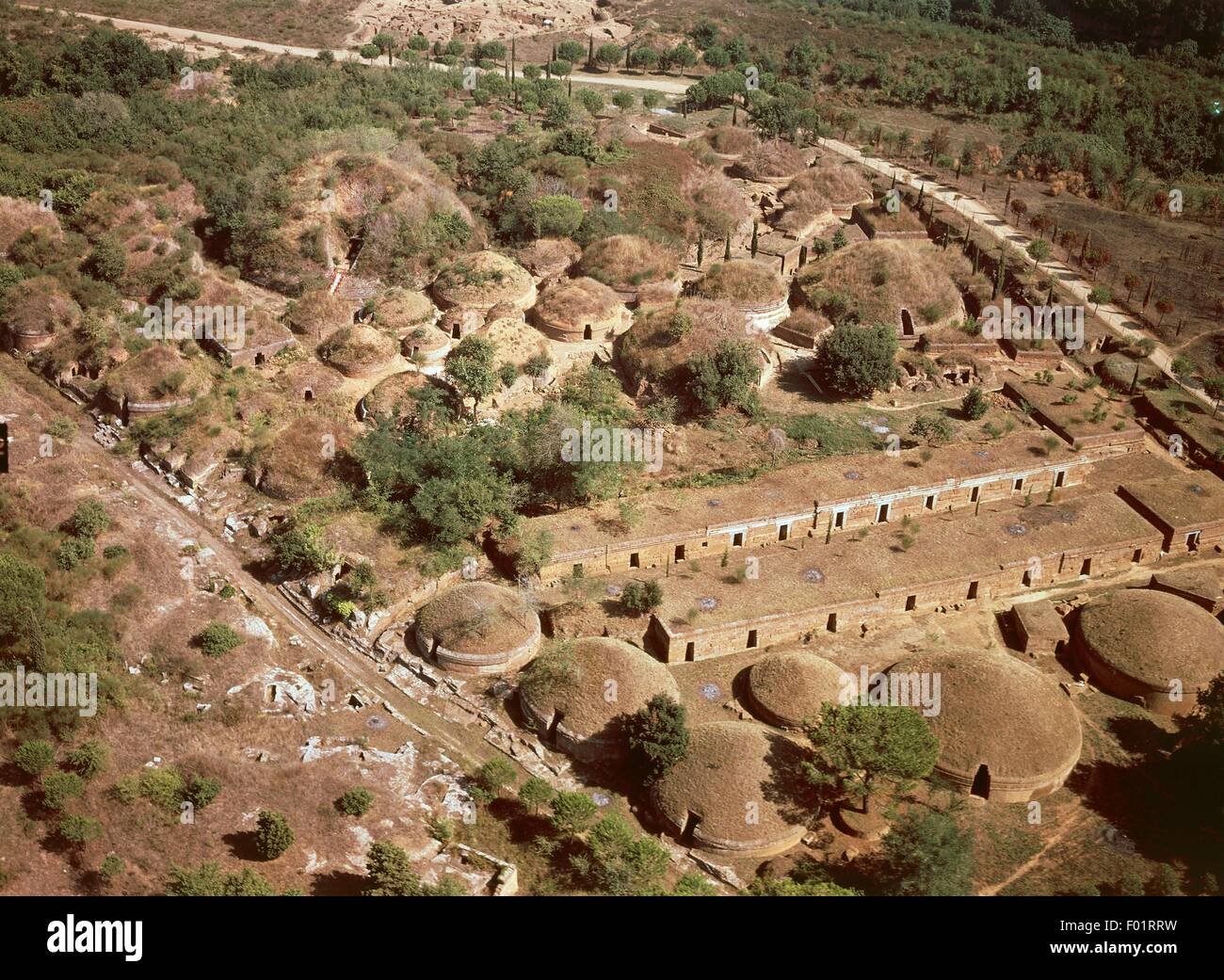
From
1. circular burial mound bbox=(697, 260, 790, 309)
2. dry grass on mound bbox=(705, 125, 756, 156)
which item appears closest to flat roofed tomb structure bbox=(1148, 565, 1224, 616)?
circular burial mound bbox=(697, 260, 790, 309)

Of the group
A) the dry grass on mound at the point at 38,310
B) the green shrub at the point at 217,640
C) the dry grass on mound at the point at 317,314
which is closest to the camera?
the green shrub at the point at 217,640

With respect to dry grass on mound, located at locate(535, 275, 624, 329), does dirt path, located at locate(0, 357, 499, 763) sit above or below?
below

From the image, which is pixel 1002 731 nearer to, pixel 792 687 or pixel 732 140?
pixel 792 687

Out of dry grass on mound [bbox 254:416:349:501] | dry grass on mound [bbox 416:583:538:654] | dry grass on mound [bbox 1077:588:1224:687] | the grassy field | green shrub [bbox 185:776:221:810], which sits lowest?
green shrub [bbox 185:776:221:810]

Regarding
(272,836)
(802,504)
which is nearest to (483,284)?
(802,504)

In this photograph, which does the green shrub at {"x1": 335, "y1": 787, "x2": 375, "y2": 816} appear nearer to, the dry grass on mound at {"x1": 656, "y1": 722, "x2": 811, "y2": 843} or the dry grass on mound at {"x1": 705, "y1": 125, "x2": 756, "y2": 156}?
the dry grass on mound at {"x1": 656, "y1": 722, "x2": 811, "y2": 843}

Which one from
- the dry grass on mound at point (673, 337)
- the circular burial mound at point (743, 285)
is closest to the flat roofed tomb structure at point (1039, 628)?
the dry grass on mound at point (673, 337)

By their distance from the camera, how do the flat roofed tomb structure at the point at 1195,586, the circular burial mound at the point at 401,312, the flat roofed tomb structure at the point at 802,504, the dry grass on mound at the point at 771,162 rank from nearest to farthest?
the flat roofed tomb structure at the point at 1195,586
the flat roofed tomb structure at the point at 802,504
the circular burial mound at the point at 401,312
the dry grass on mound at the point at 771,162

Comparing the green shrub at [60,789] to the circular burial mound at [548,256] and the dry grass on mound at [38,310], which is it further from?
the circular burial mound at [548,256]
